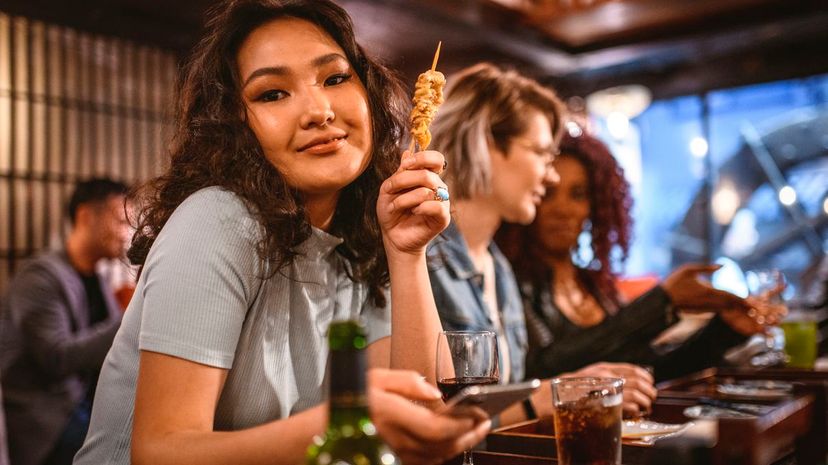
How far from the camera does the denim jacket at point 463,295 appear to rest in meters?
1.94

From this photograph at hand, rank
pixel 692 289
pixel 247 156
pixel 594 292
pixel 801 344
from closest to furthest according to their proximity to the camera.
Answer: pixel 247 156 → pixel 692 289 → pixel 801 344 → pixel 594 292

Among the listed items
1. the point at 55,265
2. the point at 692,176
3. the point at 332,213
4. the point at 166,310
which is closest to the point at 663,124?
the point at 692,176

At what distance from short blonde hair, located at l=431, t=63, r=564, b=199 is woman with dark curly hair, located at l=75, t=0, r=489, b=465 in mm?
705

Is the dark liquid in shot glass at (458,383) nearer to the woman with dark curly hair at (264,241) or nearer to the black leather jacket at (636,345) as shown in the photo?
the woman with dark curly hair at (264,241)

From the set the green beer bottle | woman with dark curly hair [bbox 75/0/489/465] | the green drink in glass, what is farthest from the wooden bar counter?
the green drink in glass

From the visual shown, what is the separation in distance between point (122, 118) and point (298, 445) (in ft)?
15.5

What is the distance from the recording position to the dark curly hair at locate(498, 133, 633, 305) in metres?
2.92

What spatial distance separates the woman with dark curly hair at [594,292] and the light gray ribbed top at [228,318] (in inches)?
39.7

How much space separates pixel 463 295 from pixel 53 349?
1.91 metres

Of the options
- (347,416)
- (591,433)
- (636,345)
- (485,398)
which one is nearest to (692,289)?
(636,345)

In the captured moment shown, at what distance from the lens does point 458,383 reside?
1.21 metres

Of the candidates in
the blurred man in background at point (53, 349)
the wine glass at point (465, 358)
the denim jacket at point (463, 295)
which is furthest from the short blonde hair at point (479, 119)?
the blurred man in background at point (53, 349)

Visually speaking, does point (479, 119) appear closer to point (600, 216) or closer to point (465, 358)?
point (600, 216)

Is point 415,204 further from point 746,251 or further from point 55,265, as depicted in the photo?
point 746,251
